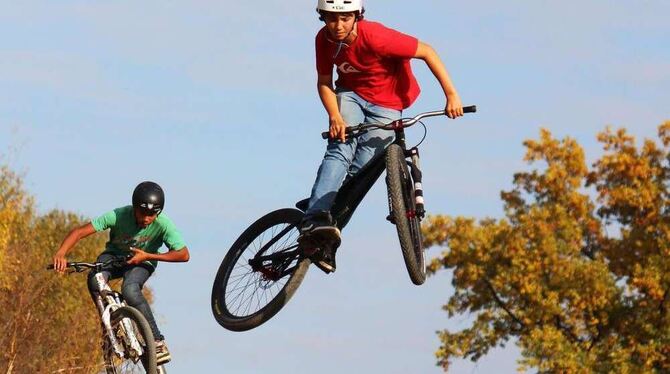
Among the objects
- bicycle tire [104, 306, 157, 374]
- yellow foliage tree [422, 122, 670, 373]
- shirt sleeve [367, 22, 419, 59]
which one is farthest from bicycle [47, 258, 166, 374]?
yellow foliage tree [422, 122, 670, 373]

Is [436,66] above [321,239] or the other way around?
above

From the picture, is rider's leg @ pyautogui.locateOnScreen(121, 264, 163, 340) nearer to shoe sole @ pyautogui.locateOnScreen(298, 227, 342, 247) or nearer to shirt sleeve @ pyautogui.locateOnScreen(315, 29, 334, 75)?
Result: shoe sole @ pyautogui.locateOnScreen(298, 227, 342, 247)

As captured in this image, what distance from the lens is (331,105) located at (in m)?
15.5

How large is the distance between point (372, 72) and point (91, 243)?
59.0 meters

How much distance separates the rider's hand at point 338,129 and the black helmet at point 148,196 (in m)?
2.21

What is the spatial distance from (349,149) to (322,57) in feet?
3.08

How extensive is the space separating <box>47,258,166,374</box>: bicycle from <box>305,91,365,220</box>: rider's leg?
2447 millimetres

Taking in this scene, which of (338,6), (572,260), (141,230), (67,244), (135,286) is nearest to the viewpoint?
(338,6)

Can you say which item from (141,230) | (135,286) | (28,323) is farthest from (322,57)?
(28,323)

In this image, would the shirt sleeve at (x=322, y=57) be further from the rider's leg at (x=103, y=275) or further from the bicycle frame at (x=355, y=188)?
the rider's leg at (x=103, y=275)

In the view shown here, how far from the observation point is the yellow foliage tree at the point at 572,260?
46.5m

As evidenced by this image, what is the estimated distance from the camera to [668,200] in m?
47.6

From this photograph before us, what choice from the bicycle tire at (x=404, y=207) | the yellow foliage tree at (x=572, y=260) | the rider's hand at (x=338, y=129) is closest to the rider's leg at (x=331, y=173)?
the rider's hand at (x=338, y=129)

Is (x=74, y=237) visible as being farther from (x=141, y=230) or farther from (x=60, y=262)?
(x=141, y=230)
